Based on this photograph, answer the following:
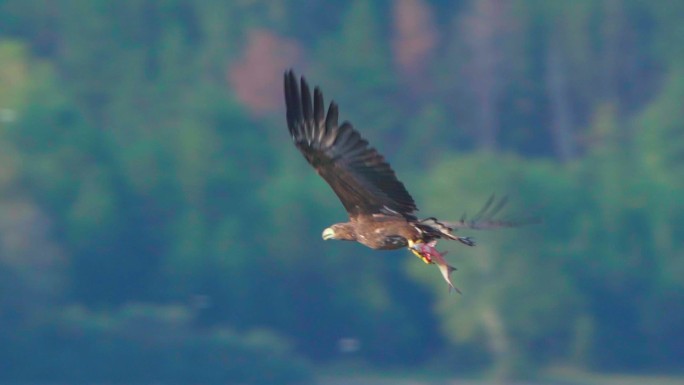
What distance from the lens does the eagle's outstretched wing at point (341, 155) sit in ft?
35.7

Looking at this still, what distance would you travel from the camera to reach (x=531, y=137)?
57.3 metres

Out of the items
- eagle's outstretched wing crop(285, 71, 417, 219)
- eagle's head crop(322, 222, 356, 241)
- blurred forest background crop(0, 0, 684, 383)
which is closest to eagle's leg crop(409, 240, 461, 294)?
eagle's outstretched wing crop(285, 71, 417, 219)

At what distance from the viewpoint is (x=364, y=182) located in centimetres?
1107

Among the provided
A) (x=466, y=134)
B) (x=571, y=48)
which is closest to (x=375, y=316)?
(x=466, y=134)

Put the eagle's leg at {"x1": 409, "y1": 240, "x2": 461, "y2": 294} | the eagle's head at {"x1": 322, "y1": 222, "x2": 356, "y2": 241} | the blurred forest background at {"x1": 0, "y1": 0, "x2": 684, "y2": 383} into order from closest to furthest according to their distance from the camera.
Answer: the eagle's leg at {"x1": 409, "y1": 240, "x2": 461, "y2": 294} → the eagle's head at {"x1": 322, "y1": 222, "x2": 356, "y2": 241} → the blurred forest background at {"x1": 0, "y1": 0, "x2": 684, "y2": 383}

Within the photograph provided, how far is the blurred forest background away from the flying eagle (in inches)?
1172

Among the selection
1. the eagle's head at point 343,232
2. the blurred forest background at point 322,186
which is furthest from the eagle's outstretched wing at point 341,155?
the blurred forest background at point 322,186

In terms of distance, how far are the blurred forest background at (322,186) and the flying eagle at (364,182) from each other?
97.7 ft

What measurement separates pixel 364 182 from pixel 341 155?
24 centimetres

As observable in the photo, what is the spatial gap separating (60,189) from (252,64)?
1125 cm

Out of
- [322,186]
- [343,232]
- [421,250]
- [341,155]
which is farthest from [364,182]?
[322,186]

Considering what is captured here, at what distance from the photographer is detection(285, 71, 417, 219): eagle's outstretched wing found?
10.9m

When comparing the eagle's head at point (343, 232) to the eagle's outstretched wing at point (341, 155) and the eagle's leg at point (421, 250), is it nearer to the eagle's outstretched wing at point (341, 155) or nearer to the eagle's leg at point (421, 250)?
the eagle's outstretched wing at point (341, 155)

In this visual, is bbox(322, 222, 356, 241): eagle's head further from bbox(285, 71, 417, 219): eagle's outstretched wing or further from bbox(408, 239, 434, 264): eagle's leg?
bbox(408, 239, 434, 264): eagle's leg
